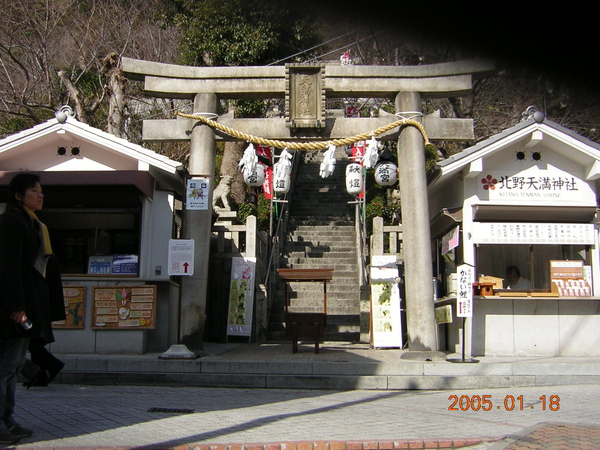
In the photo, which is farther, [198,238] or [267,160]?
[267,160]

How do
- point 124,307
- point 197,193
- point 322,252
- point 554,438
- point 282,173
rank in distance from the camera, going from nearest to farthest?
point 554,438 < point 197,193 < point 124,307 < point 282,173 < point 322,252

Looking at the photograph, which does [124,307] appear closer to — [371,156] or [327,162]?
[327,162]

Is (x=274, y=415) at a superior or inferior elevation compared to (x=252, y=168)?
inferior

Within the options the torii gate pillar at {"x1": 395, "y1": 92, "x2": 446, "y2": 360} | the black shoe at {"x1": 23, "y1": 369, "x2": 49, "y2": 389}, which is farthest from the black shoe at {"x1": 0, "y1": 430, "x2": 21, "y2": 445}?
the torii gate pillar at {"x1": 395, "y1": 92, "x2": 446, "y2": 360}

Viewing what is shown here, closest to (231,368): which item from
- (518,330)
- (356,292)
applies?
(518,330)

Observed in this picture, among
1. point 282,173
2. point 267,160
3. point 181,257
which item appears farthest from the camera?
point 267,160

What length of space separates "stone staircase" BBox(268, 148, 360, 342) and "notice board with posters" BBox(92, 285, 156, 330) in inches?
198

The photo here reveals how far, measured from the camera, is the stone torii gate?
13281 mm

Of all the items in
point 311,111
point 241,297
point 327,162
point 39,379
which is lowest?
point 39,379

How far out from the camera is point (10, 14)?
2125 cm

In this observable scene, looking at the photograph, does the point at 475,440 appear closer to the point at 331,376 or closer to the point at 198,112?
the point at 331,376

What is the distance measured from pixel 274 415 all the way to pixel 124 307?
21.4ft

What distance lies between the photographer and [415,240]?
1310 centimetres
